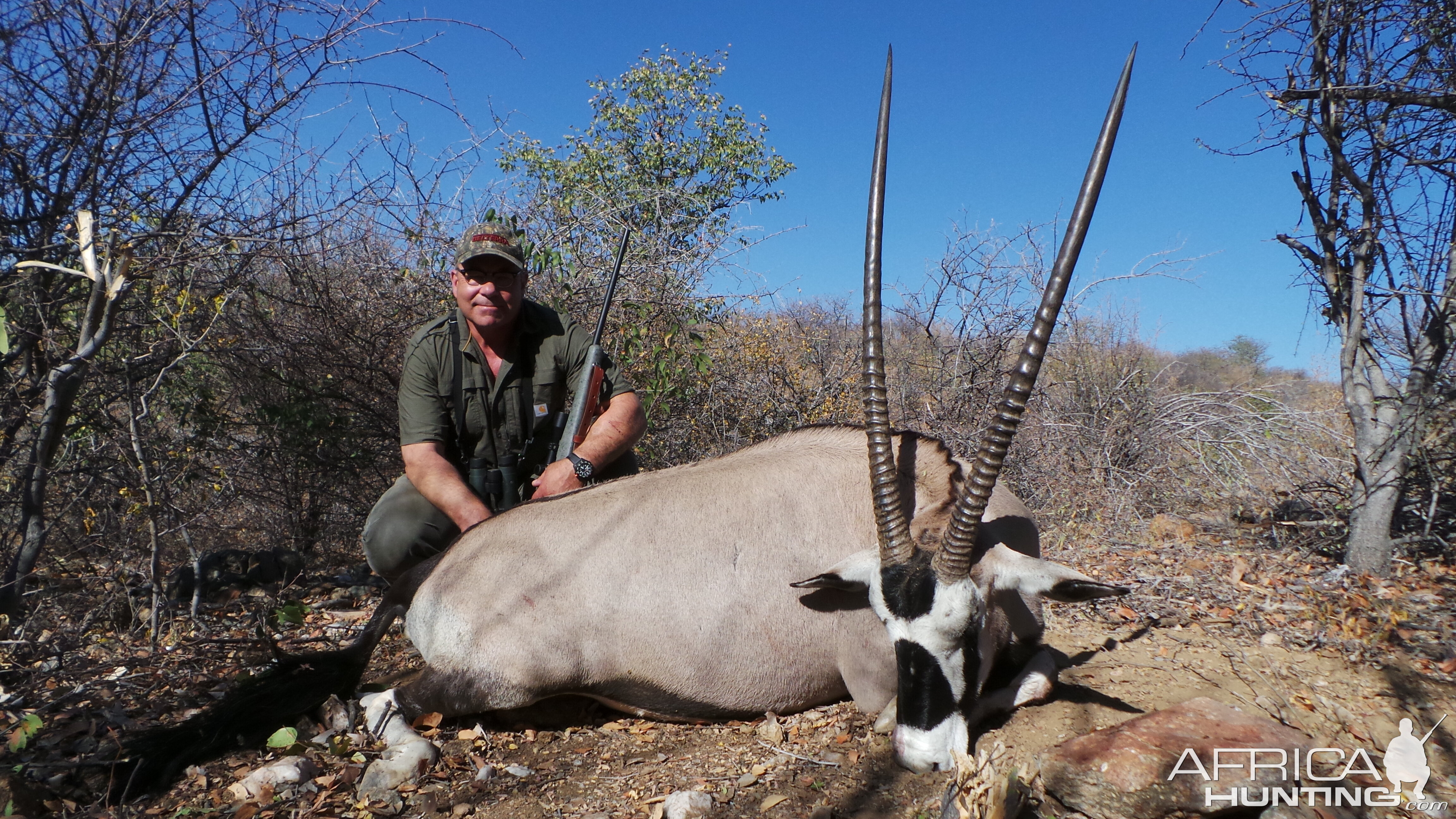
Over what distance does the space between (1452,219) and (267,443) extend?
7.47m

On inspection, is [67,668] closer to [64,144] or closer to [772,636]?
[64,144]

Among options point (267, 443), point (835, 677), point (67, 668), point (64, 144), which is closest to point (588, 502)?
point (835, 677)

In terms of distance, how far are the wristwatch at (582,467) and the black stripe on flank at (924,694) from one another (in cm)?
204

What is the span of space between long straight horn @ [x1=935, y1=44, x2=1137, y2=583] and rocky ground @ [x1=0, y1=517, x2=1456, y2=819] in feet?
2.30

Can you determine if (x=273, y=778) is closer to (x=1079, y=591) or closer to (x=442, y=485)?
(x=442, y=485)

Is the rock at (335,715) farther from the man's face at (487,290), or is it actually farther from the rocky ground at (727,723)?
the man's face at (487,290)

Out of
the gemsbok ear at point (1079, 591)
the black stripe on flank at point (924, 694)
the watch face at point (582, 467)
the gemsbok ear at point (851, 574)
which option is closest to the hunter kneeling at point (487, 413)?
the watch face at point (582, 467)

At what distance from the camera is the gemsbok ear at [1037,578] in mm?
3084

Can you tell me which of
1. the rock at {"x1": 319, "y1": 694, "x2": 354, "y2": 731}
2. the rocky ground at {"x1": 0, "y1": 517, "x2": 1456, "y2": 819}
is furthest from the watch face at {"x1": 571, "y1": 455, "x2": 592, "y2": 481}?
the rock at {"x1": 319, "y1": 694, "x2": 354, "y2": 731}

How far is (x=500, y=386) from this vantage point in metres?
4.68

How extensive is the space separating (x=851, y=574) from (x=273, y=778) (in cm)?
211

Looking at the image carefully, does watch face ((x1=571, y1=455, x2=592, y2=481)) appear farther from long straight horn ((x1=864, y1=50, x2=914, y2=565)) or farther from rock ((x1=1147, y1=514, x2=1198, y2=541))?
rock ((x1=1147, y1=514, x2=1198, y2=541))

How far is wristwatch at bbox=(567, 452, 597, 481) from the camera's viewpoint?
4.36m

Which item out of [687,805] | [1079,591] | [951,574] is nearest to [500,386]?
[687,805]
